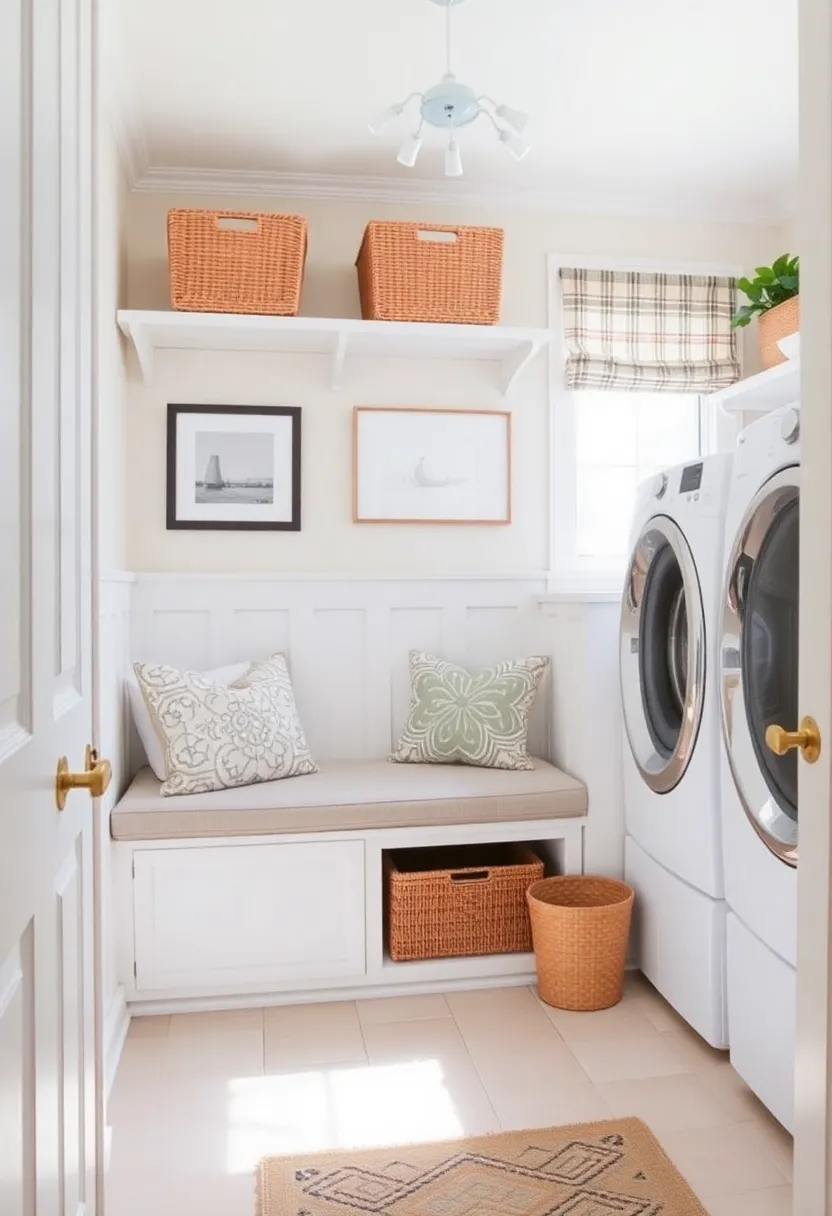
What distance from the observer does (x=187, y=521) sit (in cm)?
320

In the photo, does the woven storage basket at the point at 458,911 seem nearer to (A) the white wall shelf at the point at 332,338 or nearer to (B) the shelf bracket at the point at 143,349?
(A) the white wall shelf at the point at 332,338

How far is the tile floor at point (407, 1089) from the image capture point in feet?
6.09

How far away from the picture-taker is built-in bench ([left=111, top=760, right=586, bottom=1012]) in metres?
2.55

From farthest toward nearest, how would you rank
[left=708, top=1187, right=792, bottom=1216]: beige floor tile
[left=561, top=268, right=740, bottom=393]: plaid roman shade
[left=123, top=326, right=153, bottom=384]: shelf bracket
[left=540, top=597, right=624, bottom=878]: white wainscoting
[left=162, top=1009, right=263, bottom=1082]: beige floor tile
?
[left=561, top=268, right=740, bottom=393]: plaid roman shade < [left=123, top=326, right=153, bottom=384]: shelf bracket < [left=540, top=597, right=624, bottom=878]: white wainscoting < [left=162, top=1009, right=263, bottom=1082]: beige floor tile < [left=708, top=1187, right=792, bottom=1216]: beige floor tile

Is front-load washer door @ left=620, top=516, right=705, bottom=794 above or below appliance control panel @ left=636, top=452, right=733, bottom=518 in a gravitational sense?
below

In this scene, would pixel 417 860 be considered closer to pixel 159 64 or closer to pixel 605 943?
pixel 605 943

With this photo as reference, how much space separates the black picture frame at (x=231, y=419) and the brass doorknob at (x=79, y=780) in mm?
2007

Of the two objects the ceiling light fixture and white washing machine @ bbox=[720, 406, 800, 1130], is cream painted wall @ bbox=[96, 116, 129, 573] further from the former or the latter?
white washing machine @ bbox=[720, 406, 800, 1130]

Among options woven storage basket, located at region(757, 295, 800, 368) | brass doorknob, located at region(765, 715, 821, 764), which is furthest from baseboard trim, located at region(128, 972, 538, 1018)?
woven storage basket, located at region(757, 295, 800, 368)

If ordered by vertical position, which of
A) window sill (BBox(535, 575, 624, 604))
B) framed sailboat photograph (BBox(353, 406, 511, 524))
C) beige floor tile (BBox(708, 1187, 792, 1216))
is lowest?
beige floor tile (BBox(708, 1187, 792, 1216))

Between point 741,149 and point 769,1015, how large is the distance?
2589 mm

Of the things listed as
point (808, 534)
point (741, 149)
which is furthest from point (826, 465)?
point (741, 149)

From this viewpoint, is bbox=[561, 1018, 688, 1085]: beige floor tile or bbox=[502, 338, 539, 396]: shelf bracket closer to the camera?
bbox=[561, 1018, 688, 1085]: beige floor tile

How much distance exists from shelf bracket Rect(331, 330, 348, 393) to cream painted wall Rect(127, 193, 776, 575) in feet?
0.18
